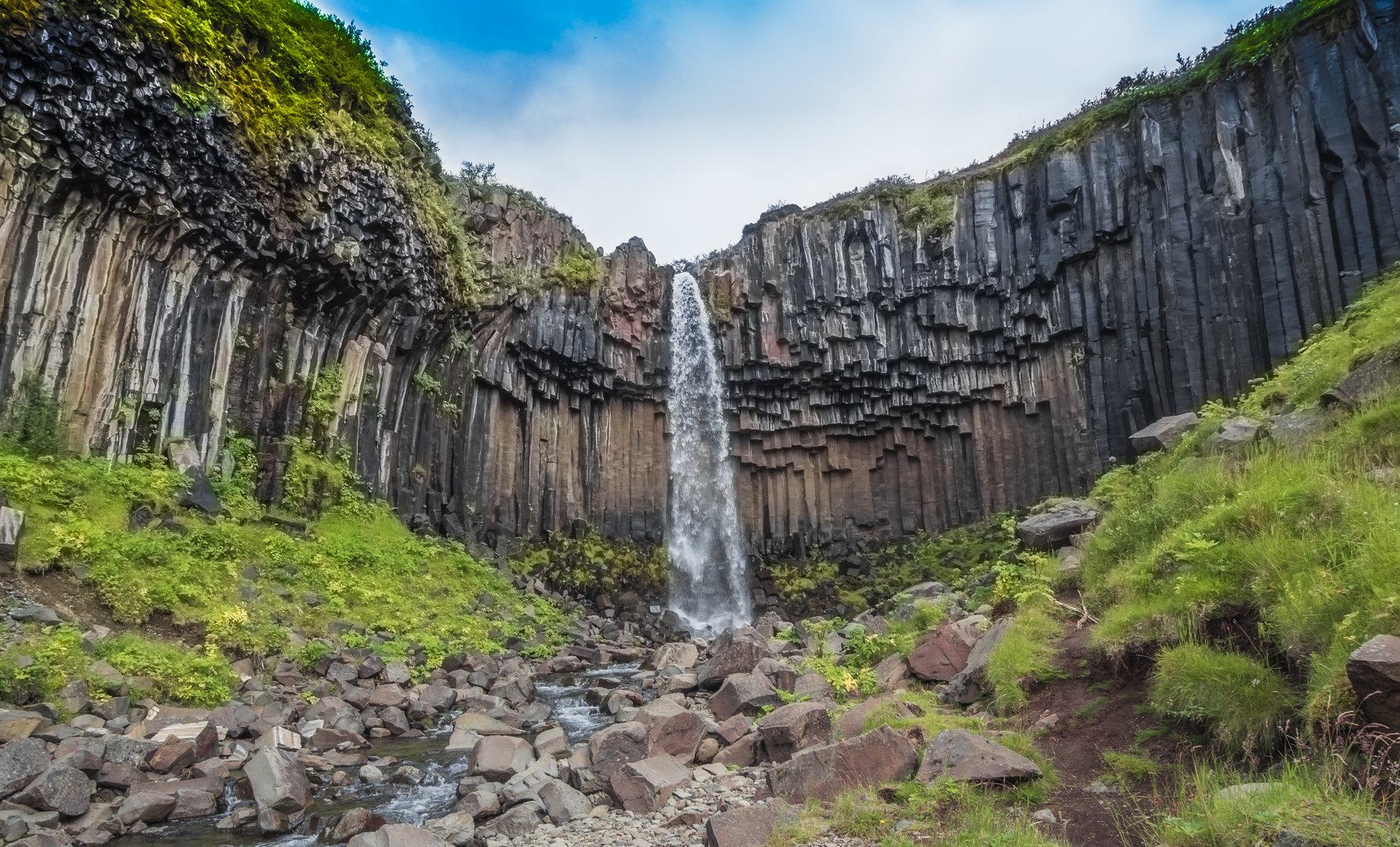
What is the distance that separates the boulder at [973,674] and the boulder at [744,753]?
6.47 feet

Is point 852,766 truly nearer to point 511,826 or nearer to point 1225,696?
point 1225,696

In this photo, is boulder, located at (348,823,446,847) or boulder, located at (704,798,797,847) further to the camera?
boulder, located at (348,823,446,847)

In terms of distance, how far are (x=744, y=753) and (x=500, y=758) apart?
8.17ft

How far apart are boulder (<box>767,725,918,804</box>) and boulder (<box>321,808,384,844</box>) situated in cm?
346

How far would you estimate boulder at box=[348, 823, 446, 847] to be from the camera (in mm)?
5391

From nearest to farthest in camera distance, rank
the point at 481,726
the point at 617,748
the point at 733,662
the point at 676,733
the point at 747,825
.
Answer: the point at 747,825 < the point at 617,748 < the point at 676,733 < the point at 481,726 < the point at 733,662

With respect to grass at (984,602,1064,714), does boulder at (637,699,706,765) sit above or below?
below

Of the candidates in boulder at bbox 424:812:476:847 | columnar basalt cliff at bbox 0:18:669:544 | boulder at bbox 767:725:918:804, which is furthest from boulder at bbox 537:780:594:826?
columnar basalt cliff at bbox 0:18:669:544

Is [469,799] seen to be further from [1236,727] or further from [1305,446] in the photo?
[1305,446]

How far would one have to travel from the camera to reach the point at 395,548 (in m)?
17.5

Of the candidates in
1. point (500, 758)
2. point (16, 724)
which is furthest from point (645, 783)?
point (16, 724)

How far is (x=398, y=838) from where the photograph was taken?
17.8ft

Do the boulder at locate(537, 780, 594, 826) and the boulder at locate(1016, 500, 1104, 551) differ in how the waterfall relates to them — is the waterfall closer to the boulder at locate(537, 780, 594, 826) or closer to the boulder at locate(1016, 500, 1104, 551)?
the boulder at locate(1016, 500, 1104, 551)

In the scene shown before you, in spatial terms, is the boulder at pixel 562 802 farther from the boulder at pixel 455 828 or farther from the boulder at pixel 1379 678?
the boulder at pixel 1379 678
